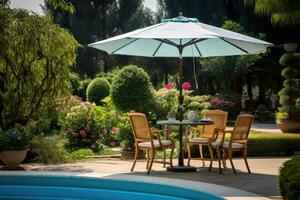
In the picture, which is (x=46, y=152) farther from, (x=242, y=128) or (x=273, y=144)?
(x=273, y=144)

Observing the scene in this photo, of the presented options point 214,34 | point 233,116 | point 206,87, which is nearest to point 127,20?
point 206,87

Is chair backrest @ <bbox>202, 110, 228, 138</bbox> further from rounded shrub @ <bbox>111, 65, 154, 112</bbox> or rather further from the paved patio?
rounded shrub @ <bbox>111, 65, 154, 112</bbox>

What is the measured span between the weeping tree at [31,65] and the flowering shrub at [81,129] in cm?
220

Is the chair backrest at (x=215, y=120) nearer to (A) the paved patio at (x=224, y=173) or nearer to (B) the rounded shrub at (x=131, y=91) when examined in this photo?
(A) the paved patio at (x=224, y=173)

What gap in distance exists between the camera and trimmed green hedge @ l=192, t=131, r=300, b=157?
1173 cm

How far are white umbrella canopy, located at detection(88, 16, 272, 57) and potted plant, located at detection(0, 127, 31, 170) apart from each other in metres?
2.11

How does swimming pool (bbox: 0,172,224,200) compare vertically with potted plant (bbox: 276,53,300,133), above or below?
below

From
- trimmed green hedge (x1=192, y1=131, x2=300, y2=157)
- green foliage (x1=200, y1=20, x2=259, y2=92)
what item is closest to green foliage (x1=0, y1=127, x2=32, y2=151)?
trimmed green hedge (x1=192, y1=131, x2=300, y2=157)

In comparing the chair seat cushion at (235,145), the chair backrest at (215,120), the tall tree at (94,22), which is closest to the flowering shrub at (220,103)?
the chair backrest at (215,120)

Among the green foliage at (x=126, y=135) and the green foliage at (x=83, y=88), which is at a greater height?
the green foliage at (x=83, y=88)

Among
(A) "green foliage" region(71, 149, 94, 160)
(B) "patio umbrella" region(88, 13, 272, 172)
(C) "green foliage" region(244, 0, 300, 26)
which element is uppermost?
(C) "green foliage" region(244, 0, 300, 26)

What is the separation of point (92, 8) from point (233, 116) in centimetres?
1910

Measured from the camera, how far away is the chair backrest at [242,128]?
9.02 metres

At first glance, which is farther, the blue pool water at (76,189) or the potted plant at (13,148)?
the potted plant at (13,148)
